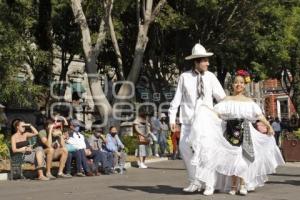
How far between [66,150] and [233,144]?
6.68 metres

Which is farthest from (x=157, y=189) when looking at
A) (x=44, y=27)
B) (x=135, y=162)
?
(x=44, y=27)

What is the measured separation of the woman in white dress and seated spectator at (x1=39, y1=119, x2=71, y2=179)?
20.2 feet

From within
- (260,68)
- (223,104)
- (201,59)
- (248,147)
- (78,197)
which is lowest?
(78,197)

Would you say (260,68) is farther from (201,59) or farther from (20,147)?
(201,59)

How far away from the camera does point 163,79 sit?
1320 inches

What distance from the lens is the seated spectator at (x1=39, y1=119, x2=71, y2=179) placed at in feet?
49.2

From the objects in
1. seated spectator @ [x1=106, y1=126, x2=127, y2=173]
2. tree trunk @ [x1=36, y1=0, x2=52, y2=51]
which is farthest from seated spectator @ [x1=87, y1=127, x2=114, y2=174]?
tree trunk @ [x1=36, y1=0, x2=52, y2=51]

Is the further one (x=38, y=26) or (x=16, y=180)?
(x=38, y=26)

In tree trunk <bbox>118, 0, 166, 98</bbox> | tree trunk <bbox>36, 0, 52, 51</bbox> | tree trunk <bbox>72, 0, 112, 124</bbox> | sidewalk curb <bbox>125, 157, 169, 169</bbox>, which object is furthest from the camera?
tree trunk <bbox>36, 0, 52, 51</bbox>

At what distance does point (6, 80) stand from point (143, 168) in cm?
490

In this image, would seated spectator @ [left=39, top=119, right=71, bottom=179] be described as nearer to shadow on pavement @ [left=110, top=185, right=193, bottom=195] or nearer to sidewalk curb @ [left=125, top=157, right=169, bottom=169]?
shadow on pavement @ [left=110, top=185, right=193, bottom=195]

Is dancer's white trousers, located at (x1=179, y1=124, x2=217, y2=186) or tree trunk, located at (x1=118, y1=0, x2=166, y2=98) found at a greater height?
tree trunk, located at (x1=118, y1=0, x2=166, y2=98)

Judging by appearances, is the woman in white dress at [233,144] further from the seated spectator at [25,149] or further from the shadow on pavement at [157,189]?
the seated spectator at [25,149]

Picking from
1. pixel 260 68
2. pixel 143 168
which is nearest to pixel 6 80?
pixel 143 168
